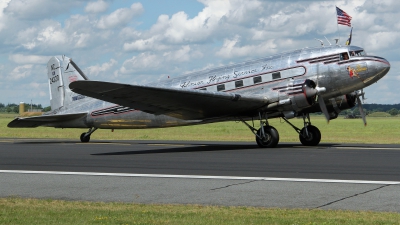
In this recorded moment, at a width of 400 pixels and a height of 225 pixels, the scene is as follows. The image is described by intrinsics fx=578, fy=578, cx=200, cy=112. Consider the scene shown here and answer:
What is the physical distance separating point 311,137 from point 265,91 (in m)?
3.46

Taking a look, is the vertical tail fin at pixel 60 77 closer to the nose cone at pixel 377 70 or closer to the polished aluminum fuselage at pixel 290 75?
the polished aluminum fuselage at pixel 290 75

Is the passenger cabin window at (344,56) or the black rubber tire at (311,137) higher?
the passenger cabin window at (344,56)

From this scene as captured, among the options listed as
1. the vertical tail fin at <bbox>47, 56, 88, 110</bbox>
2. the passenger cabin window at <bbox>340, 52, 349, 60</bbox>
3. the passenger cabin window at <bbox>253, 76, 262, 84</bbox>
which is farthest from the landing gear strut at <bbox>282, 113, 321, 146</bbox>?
the vertical tail fin at <bbox>47, 56, 88, 110</bbox>

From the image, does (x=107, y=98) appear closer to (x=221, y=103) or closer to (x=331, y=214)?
(x=221, y=103)

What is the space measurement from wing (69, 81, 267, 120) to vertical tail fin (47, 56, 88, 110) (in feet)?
25.9

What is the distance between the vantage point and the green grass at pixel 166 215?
8656 mm

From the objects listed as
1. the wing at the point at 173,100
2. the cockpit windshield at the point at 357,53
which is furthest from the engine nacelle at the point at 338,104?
the wing at the point at 173,100

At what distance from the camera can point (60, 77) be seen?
102 feet

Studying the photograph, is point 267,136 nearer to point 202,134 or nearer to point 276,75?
point 276,75

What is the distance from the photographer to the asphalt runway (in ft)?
35.4

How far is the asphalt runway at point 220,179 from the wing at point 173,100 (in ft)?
8.34

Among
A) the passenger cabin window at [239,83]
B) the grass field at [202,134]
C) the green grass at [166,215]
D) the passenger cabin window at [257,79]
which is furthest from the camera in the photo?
the grass field at [202,134]

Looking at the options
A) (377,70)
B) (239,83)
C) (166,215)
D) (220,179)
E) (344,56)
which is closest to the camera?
(166,215)

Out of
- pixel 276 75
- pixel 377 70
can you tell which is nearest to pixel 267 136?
pixel 276 75
